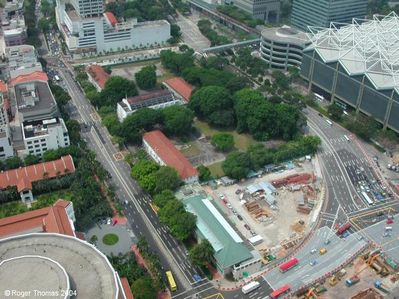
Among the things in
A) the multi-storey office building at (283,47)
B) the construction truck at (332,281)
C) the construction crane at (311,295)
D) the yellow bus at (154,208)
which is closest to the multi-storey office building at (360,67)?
the multi-storey office building at (283,47)

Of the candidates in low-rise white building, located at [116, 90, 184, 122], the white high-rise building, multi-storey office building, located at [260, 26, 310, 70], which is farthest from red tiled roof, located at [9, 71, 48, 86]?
multi-storey office building, located at [260, 26, 310, 70]

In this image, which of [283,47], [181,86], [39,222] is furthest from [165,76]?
[39,222]

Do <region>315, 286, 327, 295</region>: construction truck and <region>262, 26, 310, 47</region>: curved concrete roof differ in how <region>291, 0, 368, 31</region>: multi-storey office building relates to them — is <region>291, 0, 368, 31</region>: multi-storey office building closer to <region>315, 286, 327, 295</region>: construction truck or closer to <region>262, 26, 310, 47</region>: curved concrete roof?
<region>262, 26, 310, 47</region>: curved concrete roof

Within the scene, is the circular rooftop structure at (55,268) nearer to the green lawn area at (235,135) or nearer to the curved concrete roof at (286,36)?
the green lawn area at (235,135)

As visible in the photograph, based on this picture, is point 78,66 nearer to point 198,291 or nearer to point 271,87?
point 271,87

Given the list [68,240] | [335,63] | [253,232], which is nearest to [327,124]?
[335,63]

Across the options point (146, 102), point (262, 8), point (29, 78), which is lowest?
point (146, 102)

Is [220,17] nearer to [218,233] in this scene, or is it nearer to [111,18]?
Answer: [111,18]
